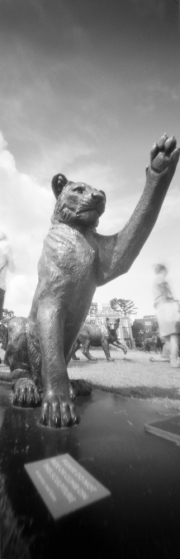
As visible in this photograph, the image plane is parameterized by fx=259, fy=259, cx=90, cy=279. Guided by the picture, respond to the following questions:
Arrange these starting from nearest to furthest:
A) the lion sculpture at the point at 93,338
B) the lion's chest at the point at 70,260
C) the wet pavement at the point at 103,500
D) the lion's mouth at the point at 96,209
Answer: the wet pavement at the point at 103,500 < the lion's chest at the point at 70,260 < the lion's mouth at the point at 96,209 < the lion sculpture at the point at 93,338

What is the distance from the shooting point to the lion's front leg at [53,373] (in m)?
1.05

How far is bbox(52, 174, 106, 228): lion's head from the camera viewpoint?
1568 mm

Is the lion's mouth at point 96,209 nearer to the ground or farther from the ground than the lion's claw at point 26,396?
farther from the ground

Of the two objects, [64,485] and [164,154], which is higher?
[164,154]

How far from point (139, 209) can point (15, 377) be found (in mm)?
1297

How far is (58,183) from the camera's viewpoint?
175cm

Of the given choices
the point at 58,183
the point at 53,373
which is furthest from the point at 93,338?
the point at 53,373

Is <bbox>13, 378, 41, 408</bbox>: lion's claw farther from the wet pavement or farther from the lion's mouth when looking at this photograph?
the lion's mouth

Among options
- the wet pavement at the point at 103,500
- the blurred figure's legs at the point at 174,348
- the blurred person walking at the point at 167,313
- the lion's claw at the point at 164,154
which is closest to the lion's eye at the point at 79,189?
the lion's claw at the point at 164,154

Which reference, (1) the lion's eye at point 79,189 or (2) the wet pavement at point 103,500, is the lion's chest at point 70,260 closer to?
(1) the lion's eye at point 79,189

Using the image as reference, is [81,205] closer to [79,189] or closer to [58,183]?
[79,189]

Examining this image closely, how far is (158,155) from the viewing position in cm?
137

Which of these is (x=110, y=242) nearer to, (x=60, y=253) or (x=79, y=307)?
(x=60, y=253)

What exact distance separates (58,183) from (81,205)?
31 centimetres
